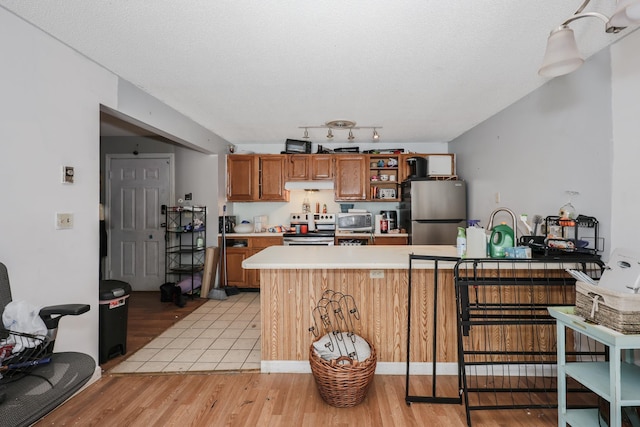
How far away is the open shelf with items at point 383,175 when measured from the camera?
5062 millimetres

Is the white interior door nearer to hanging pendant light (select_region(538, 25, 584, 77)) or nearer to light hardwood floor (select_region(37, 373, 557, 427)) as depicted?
light hardwood floor (select_region(37, 373, 557, 427))

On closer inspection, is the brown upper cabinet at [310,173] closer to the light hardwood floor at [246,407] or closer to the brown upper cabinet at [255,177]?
the brown upper cabinet at [255,177]

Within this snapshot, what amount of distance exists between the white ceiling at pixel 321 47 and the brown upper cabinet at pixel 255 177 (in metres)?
1.58

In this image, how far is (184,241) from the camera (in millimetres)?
4879

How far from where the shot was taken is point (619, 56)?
203 cm

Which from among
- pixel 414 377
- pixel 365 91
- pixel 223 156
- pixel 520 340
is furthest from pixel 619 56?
pixel 223 156

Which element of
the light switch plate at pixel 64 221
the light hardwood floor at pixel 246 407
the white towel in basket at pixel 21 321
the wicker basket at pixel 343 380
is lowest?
the light hardwood floor at pixel 246 407

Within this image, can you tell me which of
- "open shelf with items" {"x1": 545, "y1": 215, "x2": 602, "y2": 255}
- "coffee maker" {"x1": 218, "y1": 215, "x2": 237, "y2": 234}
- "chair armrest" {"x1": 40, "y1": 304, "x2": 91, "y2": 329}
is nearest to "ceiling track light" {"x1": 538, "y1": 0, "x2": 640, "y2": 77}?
"open shelf with items" {"x1": 545, "y1": 215, "x2": 602, "y2": 255}

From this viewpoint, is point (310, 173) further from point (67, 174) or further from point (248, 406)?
point (248, 406)

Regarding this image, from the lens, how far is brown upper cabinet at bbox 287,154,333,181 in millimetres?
5012

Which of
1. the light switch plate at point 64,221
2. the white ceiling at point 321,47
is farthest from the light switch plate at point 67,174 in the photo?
the white ceiling at point 321,47

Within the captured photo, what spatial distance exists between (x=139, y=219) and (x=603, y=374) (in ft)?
17.8

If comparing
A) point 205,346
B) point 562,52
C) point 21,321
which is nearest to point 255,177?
point 205,346

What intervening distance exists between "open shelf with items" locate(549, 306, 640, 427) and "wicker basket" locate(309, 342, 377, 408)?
109 cm
